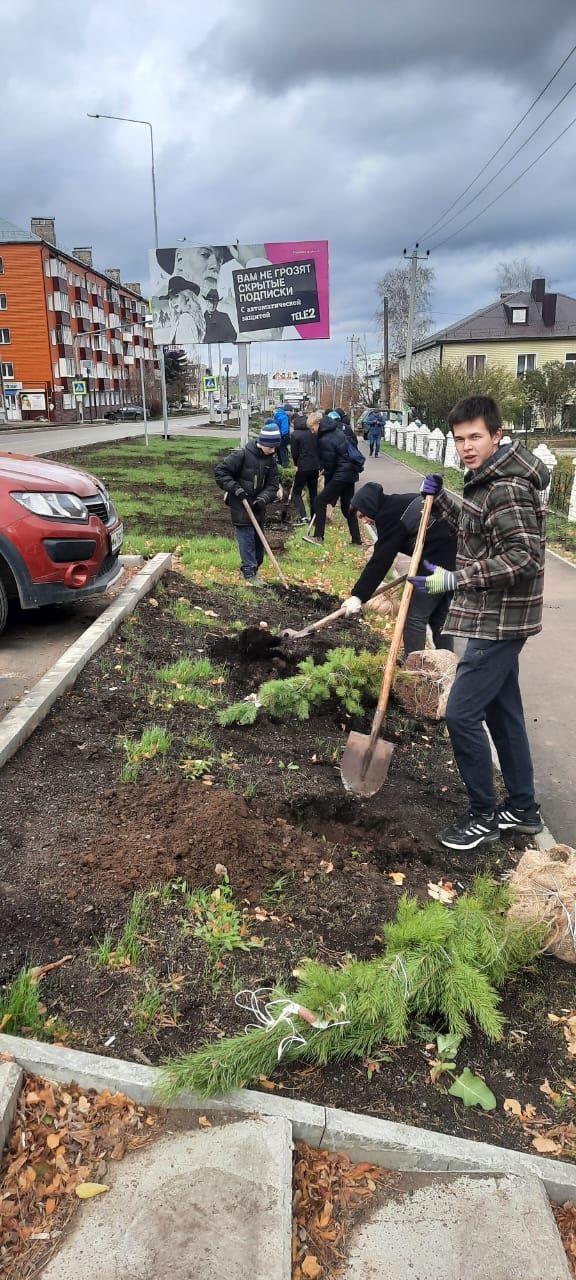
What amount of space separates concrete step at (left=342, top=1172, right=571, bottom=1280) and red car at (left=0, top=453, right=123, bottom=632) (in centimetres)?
431

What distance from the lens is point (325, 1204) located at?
76.8 inches

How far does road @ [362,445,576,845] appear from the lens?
4.46 metres

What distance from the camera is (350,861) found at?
3342mm

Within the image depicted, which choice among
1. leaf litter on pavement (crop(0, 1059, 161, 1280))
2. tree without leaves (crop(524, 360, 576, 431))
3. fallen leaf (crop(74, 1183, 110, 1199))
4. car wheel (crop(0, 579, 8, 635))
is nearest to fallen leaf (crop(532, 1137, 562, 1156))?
leaf litter on pavement (crop(0, 1059, 161, 1280))

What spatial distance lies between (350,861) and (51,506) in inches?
135

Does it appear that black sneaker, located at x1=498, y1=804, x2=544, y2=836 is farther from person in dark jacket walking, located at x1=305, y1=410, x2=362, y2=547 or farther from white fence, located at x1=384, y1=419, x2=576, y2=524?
white fence, located at x1=384, y1=419, x2=576, y2=524

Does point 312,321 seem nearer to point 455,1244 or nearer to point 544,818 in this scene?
point 544,818

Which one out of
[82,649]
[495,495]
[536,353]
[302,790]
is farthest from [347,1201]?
[536,353]

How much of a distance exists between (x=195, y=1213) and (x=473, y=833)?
2.21m

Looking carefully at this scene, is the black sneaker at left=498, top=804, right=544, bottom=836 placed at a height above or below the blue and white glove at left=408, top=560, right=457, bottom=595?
below

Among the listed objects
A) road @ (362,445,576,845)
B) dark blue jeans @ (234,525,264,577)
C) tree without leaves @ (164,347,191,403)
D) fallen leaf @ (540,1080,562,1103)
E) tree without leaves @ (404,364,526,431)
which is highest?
tree without leaves @ (164,347,191,403)

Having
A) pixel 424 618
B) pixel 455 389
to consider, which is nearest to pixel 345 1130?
pixel 424 618

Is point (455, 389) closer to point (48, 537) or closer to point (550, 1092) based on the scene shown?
point (48, 537)


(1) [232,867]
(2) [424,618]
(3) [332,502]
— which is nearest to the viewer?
(1) [232,867]
